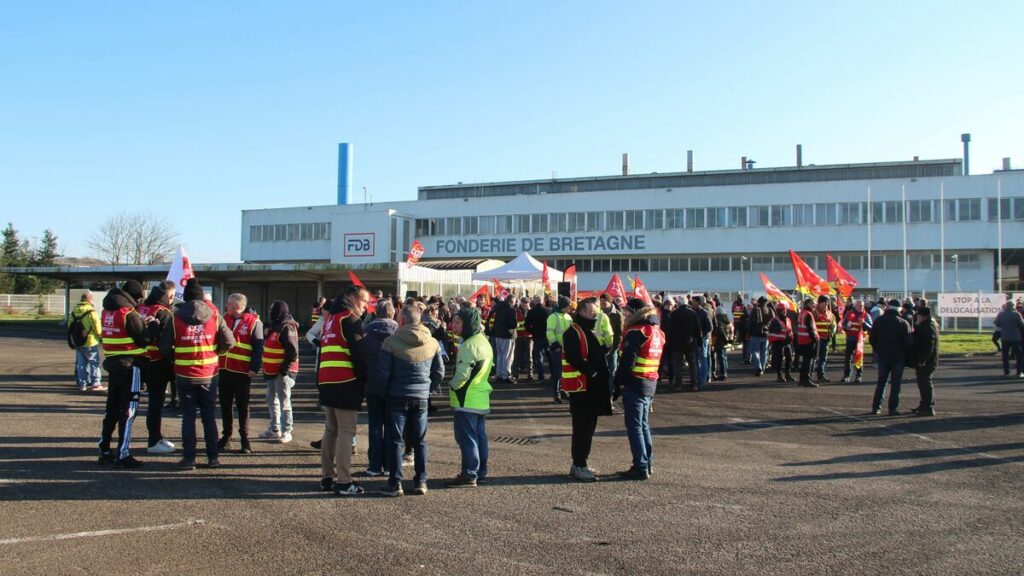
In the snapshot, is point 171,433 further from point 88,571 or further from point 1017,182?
point 1017,182

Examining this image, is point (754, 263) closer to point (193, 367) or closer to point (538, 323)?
point (538, 323)

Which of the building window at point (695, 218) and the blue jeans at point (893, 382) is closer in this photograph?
the blue jeans at point (893, 382)

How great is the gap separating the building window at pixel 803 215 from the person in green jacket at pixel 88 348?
151 feet

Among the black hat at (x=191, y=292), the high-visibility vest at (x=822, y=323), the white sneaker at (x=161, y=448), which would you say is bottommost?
the white sneaker at (x=161, y=448)

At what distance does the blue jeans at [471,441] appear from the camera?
7348 millimetres

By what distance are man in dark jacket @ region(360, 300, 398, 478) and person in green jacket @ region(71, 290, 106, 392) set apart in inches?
340

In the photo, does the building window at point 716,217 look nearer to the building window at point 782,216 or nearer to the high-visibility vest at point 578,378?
the building window at point 782,216

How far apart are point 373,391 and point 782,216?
48.6m

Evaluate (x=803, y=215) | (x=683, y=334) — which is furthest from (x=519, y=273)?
(x=803, y=215)

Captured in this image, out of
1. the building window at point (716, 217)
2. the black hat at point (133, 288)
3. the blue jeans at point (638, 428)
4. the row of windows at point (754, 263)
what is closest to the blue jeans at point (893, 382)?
the blue jeans at point (638, 428)

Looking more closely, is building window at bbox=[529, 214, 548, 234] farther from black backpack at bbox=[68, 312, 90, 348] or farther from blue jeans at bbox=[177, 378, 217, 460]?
blue jeans at bbox=[177, 378, 217, 460]

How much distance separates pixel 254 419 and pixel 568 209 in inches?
1845

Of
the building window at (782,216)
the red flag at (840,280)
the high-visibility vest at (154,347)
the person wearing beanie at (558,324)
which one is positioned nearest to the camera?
the high-visibility vest at (154,347)

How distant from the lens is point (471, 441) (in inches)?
290
